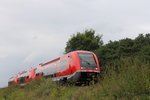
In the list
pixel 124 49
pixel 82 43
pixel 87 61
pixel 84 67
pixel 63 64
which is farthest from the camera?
pixel 82 43

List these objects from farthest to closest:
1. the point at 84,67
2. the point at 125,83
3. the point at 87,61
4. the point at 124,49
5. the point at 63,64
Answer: the point at 124,49
the point at 63,64
the point at 87,61
the point at 84,67
the point at 125,83

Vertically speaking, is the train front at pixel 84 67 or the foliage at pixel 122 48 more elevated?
the foliage at pixel 122 48

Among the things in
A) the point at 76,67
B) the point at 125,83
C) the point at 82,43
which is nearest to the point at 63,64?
the point at 76,67

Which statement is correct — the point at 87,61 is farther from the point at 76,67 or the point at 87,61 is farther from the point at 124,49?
the point at 124,49

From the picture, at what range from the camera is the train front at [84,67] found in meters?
17.1

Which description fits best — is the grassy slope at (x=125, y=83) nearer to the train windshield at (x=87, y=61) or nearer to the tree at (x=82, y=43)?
the train windshield at (x=87, y=61)

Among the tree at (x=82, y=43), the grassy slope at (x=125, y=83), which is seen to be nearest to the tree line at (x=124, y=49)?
the tree at (x=82, y=43)

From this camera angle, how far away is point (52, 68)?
72.1 ft

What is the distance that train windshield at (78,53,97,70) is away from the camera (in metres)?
18.0

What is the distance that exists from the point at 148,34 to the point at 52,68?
21567 mm

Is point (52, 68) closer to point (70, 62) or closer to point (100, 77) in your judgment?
point (70, 62)

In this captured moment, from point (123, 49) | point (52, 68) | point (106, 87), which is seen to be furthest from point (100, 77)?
point (123, 49)

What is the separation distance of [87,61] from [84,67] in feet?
2.88

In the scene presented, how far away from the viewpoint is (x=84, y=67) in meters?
17.8
